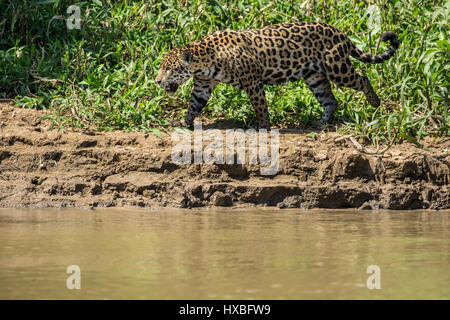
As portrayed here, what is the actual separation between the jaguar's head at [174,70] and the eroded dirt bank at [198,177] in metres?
0.77

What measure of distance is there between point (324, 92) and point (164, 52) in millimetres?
2011

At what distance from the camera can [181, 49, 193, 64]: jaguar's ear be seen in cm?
743

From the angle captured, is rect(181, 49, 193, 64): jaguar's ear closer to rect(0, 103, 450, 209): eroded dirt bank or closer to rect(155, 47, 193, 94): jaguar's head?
rect(155, 47, 193, 94): jaguar's head

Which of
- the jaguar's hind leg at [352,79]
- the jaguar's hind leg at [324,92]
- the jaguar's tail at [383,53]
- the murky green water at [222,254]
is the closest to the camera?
the murky green water at [222,254]

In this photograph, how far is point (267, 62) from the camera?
25.5 ft

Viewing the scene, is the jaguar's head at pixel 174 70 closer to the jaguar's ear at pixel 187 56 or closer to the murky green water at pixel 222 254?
the jaguar's ear at pixel 187 56

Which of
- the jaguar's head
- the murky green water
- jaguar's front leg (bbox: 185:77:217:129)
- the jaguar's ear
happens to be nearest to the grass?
jaguar's front leg (bbox: 185:77:217:129)

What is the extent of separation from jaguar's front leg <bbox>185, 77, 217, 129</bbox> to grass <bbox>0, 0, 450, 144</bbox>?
0.23 m

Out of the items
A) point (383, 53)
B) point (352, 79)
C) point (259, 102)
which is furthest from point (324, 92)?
point (259, 102)

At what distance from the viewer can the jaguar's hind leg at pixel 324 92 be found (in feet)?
26.4

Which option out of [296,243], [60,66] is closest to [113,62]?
[60,66]

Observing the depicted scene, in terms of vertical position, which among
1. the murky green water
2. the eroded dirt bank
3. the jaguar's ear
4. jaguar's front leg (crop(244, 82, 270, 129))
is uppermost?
the jaguar's ear

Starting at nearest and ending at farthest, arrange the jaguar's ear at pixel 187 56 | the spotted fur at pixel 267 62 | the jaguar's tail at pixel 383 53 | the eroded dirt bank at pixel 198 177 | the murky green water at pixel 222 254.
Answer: the murky green water at pixel 222 254
the eroded dirt bank at pixel 198 177
the jaguar's ear at pixel 187 56
the spotted fur at pixel 267 62
the jaguar's tail at pixel 383 53

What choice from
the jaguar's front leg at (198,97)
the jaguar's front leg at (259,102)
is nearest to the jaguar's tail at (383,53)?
the jaguar's front leg at (259,102)
